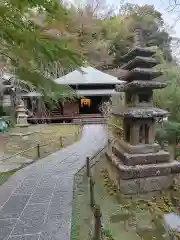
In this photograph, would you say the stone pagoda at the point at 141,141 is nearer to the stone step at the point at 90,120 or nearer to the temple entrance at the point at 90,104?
the stone step at the point at 90,120

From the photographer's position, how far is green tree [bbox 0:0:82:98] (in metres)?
2.38

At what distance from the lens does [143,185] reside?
7734mm

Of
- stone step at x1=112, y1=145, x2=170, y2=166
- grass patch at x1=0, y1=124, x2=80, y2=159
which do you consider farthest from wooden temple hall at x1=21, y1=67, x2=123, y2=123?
stone step at x1=112, y1=145, x2=170, y2=166

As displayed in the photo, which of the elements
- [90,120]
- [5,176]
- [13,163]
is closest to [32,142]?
[13,163]

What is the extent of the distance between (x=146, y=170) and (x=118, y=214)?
1890mm

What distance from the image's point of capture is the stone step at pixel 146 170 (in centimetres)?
756

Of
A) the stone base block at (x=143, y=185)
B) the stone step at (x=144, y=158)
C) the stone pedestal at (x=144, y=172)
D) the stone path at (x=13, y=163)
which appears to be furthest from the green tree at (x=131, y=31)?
→ the stone base block at (x=143, y=185)

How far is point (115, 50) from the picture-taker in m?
35.6

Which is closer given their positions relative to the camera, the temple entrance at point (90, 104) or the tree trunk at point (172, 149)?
the tree trunk at point (172, 149)

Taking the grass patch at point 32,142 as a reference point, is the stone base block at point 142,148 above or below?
above

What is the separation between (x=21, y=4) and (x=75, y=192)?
585 centimetres

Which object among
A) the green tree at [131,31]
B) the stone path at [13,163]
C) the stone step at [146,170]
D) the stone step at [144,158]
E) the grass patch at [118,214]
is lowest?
the grass patch at [118,214]

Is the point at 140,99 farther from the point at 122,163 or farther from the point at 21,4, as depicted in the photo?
the point at 21,4

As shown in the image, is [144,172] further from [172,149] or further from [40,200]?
[172,149]
